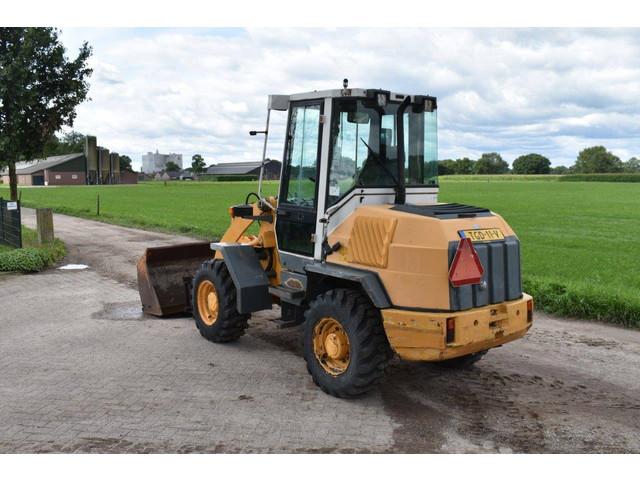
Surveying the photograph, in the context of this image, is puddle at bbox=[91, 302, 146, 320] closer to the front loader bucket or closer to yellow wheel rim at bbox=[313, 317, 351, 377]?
the front loader bucket

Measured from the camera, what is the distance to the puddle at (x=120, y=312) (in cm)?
859

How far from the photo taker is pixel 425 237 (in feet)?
16.7

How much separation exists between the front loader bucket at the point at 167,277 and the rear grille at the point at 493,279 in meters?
4.63

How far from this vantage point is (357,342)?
5.27m

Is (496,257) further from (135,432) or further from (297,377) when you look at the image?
(135,432)

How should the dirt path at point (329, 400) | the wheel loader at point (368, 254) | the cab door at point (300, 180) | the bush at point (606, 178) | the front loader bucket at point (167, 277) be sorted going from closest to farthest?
1. the dirt path at point (329, 400)
2. the wheel loader at point (368, 254)
3. the cab door at point (300, 180)
4. the front loader bucket at point (167, 277)
5. the bush at point (606, 178)

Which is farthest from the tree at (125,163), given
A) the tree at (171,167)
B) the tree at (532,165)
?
the tree at (532,165)

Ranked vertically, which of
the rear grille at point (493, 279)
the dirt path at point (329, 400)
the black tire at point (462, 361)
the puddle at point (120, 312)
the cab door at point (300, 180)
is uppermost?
the cab door at point (300, 180)

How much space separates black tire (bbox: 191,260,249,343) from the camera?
22.8 feet

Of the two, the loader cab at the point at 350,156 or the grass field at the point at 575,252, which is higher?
the loader cab at the point at 350,156

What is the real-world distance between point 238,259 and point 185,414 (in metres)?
2.17

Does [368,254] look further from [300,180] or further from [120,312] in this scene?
[120,312]

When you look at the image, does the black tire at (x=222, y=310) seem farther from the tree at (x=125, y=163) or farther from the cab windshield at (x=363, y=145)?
the tree at (x=125, y=163)
